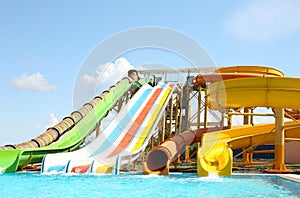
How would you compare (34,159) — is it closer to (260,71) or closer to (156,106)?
(156,106)

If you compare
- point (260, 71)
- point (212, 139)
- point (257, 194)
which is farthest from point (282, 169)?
point (257, 194)

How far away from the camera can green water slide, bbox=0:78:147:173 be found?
31.5ft

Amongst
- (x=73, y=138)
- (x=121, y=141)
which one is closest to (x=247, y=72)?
(x=121, y=141)

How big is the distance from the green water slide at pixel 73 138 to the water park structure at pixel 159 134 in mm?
23

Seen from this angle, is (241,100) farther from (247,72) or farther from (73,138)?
(73,138)

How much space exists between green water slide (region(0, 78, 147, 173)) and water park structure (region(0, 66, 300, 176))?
23 mm

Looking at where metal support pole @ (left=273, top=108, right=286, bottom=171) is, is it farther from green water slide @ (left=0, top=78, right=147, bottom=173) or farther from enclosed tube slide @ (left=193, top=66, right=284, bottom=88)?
green water slide @ (left=0, top=78, right=147, bottom=173)

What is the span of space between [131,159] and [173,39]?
317cm

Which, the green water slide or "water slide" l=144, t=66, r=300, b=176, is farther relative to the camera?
the green water slide

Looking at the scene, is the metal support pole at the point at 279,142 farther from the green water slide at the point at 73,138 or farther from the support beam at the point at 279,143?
the green water slide at the point at 73,138

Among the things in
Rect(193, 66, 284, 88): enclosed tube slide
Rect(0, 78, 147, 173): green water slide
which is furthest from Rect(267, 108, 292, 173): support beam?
Rect(0, 78, 147, 173): green water slide

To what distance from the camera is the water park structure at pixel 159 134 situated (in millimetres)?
9539

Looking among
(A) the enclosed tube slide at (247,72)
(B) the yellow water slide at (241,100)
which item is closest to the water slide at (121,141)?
(B) the yellow water slide at (241,100)

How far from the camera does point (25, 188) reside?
6160 millimetres
